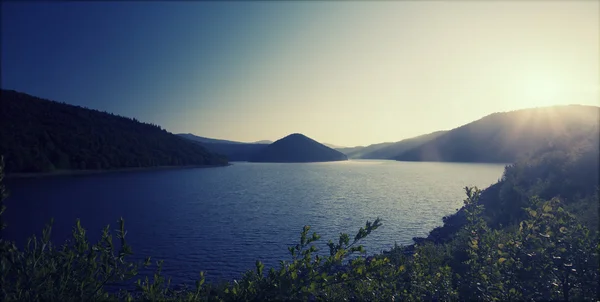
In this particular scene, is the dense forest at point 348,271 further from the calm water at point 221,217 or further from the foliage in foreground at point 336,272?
Answer: the calm water at point 221,217

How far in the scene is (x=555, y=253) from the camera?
624 cm

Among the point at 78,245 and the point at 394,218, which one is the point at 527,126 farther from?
the point at 78,245

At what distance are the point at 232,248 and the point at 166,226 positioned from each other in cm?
1235

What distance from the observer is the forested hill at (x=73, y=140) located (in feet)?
309

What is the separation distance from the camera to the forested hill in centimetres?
9419

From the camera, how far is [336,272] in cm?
562

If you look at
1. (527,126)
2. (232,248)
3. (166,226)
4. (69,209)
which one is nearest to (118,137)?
(69,209)

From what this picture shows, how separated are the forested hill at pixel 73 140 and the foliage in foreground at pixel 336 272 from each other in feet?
335

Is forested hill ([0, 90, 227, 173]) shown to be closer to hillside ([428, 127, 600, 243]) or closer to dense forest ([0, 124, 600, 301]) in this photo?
dense forest ([0, 124, 600, 301])

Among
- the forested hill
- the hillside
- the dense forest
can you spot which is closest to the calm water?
the hillside

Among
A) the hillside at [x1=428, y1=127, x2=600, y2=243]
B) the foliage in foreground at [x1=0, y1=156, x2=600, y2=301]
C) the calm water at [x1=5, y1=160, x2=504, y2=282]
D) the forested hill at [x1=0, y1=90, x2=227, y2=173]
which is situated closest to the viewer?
the foliage in foreground at [x1=0, y1=156, x2=600, y2=301]

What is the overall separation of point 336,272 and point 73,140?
130344mm

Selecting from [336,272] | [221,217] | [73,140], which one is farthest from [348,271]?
[73,140]

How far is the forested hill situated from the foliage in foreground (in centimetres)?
10219
